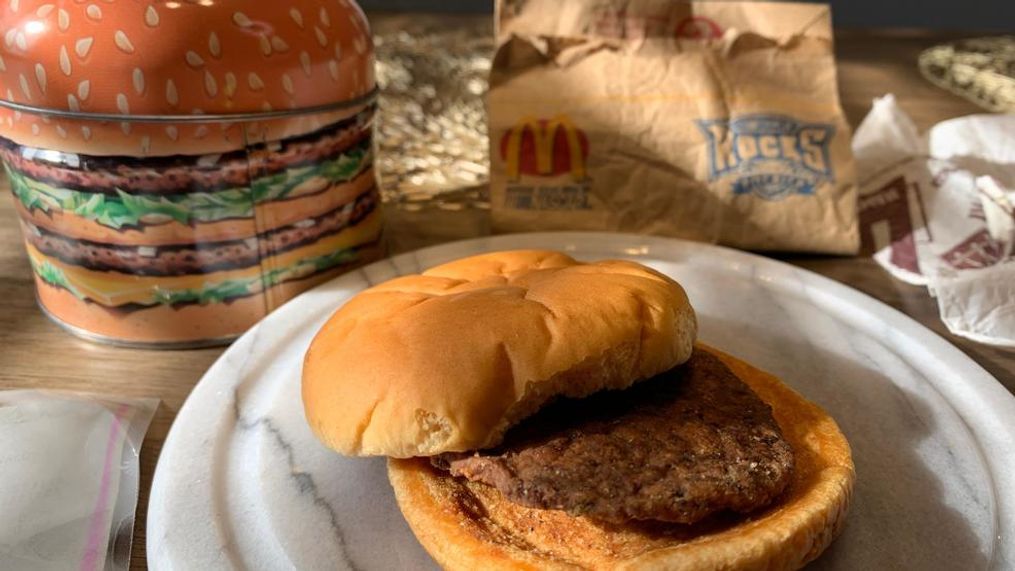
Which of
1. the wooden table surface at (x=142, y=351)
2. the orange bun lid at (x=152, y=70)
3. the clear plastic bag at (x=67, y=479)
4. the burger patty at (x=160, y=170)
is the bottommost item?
the wooden table surface at (x=142, y=351)

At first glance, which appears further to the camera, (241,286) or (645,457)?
(241,286)

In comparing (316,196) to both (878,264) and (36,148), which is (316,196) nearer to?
(36,148)

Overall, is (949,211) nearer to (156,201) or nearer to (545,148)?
(545,148)

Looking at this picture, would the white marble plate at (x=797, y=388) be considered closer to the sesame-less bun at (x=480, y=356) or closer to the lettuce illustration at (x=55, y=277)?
the sesame-less bun at (x=480, y=356)

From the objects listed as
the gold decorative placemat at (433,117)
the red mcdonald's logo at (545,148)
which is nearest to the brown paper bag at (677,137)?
the red mcdonald's logo at (545,148)

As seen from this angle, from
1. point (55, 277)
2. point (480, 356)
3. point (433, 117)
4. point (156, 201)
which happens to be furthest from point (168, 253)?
point (433, 117)
